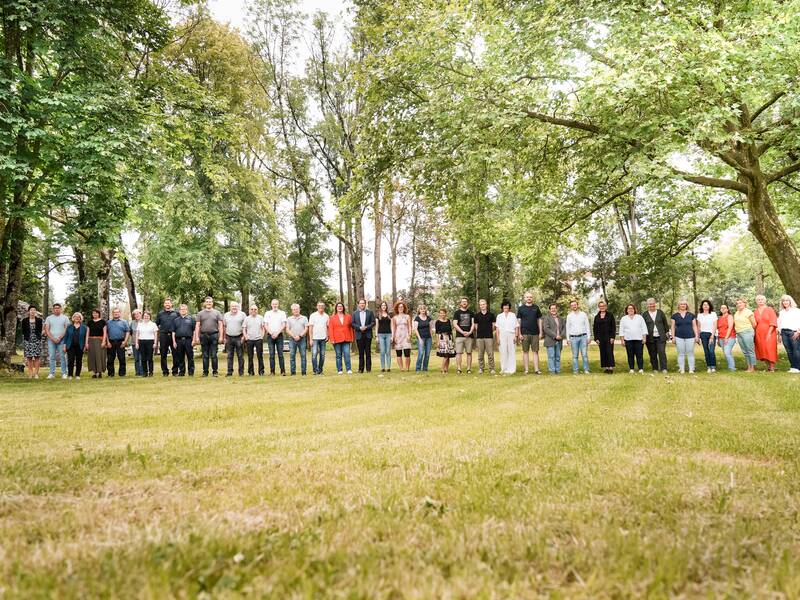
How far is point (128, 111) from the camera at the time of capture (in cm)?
1281

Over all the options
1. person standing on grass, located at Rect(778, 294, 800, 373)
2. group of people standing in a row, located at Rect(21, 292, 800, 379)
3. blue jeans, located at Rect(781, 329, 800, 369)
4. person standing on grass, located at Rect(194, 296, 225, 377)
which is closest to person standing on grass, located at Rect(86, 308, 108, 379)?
group of people standing in a row, located at Rect(21, 292, 800, 379)

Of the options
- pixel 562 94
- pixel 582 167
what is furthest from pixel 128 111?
pixel 582 167

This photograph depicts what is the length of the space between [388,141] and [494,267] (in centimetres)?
2634

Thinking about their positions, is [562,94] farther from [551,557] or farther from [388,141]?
[551,557]

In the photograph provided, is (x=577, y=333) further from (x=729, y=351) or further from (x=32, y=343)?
(x=32, y=343)

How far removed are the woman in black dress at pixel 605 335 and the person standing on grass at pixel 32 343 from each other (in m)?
15.7

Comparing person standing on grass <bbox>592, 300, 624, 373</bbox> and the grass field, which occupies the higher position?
person standing on grass <bbox>592, 300, 624, 373</bbox>

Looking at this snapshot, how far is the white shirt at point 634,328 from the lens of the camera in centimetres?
1331

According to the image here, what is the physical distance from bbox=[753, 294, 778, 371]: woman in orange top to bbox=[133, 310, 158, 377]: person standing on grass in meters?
16.5

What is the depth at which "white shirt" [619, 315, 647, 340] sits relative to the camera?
13312 millimetres

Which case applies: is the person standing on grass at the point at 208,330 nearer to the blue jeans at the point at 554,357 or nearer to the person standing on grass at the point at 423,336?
the person standing on grass at the point at 423,336

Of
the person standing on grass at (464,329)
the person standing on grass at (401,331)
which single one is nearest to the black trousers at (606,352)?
the person standing on grass at (464,329)

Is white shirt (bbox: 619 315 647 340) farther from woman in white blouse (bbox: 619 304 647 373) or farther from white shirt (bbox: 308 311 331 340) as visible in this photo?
white shirt (bbox: 308 311 331 340)

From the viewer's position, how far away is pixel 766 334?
1320cm
